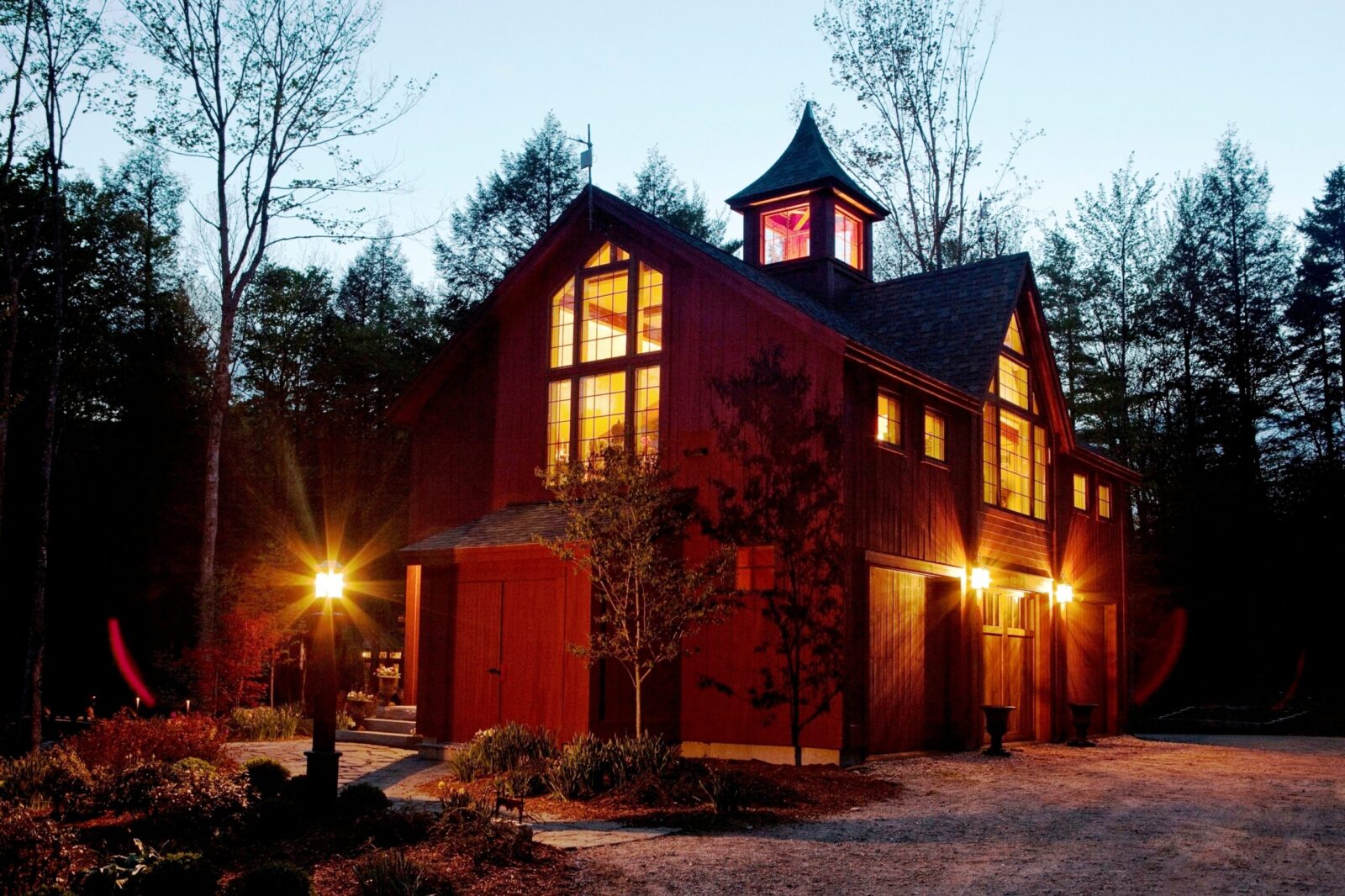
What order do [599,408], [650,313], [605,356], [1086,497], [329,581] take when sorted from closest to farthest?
[329,581] < [650,313] < [599,408] < [605,356] < [1086,497]

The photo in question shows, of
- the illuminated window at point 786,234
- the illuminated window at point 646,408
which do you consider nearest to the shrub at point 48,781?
the illuminated window at point 646,408

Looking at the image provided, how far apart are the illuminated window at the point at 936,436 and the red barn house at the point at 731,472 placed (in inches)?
2.1

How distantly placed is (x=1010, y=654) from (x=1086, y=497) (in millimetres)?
4731

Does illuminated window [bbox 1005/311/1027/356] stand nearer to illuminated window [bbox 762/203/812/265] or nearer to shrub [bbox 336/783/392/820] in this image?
illuminated window [bbox 762/203/812/265]

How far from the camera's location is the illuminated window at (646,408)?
16828mm

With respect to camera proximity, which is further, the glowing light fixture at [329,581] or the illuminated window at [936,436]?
the illuminated window at [936,436]

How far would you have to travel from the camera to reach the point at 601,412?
57.0ft

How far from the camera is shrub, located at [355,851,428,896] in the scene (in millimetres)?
7016

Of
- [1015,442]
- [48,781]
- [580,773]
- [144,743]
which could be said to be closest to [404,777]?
[144,743]

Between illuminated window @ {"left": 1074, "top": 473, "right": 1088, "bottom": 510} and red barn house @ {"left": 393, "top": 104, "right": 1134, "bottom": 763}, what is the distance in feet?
0.76

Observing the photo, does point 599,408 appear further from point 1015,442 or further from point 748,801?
point 748,801

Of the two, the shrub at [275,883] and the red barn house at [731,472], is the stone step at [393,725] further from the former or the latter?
the shrub at [275,883]

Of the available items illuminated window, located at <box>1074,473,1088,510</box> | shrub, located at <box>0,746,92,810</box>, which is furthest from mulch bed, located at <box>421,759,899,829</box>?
illuminated window, located at <box>1074,473,1088,510</box>

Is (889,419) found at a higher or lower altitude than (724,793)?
higher
